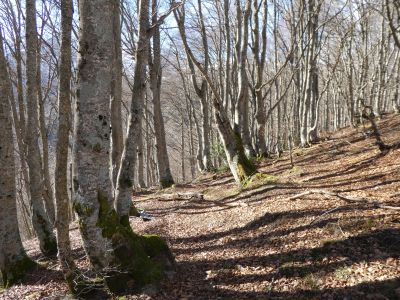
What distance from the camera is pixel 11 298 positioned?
5.30 metres

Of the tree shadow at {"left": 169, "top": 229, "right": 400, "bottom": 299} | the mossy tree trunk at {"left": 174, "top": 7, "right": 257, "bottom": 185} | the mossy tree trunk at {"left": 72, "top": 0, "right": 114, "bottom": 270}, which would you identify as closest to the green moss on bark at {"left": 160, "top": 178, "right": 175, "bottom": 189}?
the mossy tree trunk at {"left": 174, "top": 7, "right": 257, "bottom": 185}

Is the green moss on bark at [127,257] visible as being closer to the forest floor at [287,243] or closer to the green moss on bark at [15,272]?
the forest floor at [287,243]

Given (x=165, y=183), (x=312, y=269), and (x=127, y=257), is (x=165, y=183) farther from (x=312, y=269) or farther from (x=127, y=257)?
(x=312, y=269)

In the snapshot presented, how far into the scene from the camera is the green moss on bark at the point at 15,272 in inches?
238

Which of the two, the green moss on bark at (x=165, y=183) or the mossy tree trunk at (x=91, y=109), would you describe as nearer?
the mossy tree trunk at (x=91, y=109)

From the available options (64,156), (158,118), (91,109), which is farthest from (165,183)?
(91,109)

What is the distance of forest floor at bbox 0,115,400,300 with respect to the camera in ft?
14.2

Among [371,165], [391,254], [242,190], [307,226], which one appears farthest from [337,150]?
[391,254]

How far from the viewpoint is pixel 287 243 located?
213 inches

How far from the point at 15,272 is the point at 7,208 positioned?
44.0 inches

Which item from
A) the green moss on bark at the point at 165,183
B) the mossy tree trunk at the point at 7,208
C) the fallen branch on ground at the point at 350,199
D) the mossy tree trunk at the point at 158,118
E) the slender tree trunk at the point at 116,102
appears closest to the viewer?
the fallen branch on ground at the point at 350,199

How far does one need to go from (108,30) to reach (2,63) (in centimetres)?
287

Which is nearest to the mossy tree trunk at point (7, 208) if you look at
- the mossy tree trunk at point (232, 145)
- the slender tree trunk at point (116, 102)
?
the slender tree trunk at point (116, 102)

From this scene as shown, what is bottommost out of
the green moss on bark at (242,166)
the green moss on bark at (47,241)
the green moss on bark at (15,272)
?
the green moss on bark at (15,272)
